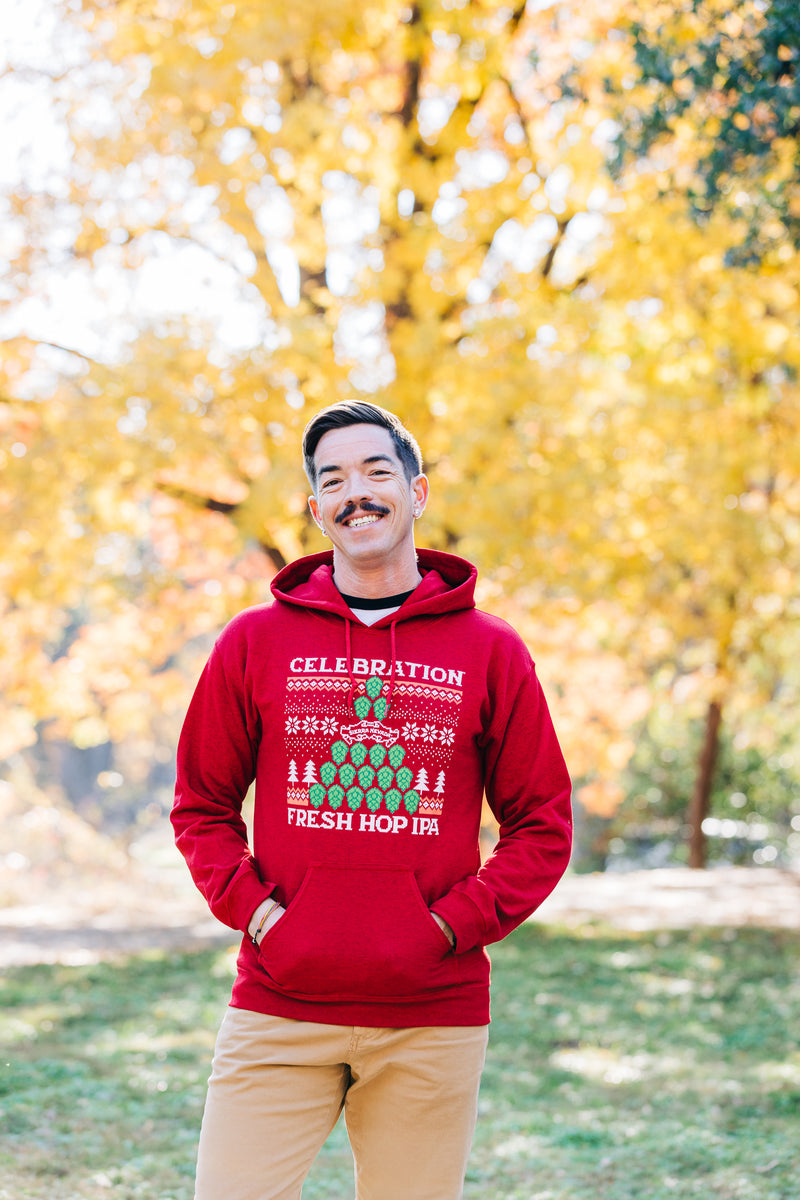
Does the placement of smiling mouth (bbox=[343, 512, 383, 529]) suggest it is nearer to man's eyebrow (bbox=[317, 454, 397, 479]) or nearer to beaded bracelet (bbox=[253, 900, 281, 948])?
man's eyebrow (bbox=[317, 454, 397, 479])

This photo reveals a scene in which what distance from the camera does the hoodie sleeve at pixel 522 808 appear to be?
2.15m

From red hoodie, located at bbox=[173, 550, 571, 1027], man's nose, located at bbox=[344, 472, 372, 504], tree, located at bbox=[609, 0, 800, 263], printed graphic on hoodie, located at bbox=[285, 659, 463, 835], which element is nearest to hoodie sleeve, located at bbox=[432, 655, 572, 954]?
red hoodie, located at bbox=[173, 550, 571, 1027]

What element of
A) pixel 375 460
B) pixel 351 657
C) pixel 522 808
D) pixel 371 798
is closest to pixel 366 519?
pixel 375 460

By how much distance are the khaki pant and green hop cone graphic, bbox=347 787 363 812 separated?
41 centimetres

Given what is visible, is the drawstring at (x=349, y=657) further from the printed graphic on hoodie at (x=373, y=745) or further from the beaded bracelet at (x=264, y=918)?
the beaded bracelet at (x=264, y=918)

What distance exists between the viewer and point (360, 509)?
2.27 meters

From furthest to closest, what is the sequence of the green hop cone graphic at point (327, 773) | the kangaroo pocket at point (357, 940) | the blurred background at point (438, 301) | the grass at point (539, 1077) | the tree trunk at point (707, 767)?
the tree trunk at point (707, 767) → the blurred background at point (438, 301) → the grass at point (539, 1077) → the green hop cone graphic at point (327, 773) → the kangaroo pocket at point (357, 940)

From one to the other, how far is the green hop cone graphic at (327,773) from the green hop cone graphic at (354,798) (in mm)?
45

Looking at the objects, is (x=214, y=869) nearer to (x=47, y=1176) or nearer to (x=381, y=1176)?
(x=381, y=1176)

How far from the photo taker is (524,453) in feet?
24.2

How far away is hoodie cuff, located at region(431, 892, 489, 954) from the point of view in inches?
81.8

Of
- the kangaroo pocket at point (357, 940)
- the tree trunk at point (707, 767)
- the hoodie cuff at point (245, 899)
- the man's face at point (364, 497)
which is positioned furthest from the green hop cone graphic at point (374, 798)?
the tree trunk at point (707, 767)

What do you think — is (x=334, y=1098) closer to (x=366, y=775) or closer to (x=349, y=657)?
(x=366, y=775)

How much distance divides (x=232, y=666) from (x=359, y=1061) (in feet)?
2.61
